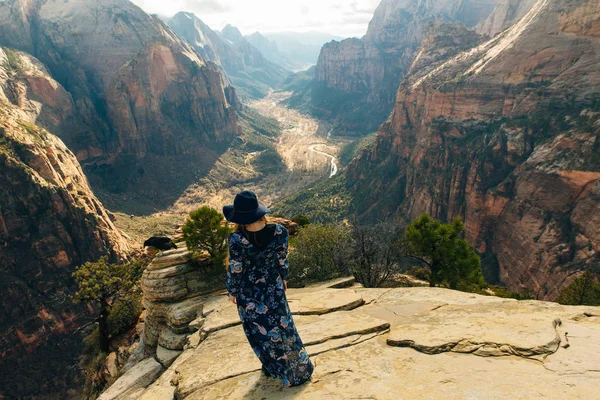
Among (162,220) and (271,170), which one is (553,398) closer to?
(162,220)

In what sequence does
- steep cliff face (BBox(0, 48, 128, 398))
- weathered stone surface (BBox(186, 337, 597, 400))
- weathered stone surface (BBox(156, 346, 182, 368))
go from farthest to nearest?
steep cliff face (BBox(0, 48, 128, 398)), weathered stone surface (BBox(156, 346, 182, 368)), weathered stone surface (BBox(186, 337, 597, 400))

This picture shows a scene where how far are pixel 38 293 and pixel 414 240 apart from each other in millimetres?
46178

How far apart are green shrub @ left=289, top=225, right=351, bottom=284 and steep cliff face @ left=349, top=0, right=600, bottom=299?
2663 cm

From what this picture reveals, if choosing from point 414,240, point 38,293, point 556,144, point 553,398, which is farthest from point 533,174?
point 38,293

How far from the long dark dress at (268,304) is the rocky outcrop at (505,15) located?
13963 centimetres

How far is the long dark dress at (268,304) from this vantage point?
725cm

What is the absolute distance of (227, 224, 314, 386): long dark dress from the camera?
7.25m

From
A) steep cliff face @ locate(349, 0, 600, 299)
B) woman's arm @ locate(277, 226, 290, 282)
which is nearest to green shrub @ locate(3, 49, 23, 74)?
steep cliff face @ locate(349, 0, 600, 299)

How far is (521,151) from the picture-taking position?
50.5 metres

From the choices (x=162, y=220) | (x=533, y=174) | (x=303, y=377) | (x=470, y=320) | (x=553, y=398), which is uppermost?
(x=553, y=398)

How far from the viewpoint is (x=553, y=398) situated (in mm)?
5504

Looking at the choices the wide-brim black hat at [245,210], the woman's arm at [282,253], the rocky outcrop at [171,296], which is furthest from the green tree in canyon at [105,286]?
the wide-brim black hat at [245,210]

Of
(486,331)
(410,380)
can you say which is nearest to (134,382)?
(410,380)

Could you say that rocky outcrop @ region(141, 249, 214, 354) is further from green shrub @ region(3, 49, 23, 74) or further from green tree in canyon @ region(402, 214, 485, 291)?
green shrub @ region(3, 49, 23, 74)
